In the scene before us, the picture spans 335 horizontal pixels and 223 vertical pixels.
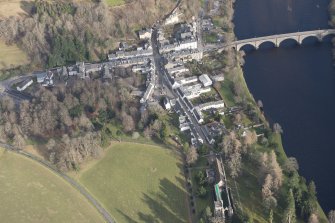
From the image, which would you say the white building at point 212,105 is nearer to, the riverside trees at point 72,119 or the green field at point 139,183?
the riverside trees at point 72,119

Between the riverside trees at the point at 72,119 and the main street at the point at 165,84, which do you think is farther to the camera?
the main street at the point at 165,84

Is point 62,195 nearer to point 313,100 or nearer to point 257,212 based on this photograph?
point 257,212

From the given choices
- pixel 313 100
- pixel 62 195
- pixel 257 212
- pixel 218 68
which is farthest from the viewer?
pixel 218 68

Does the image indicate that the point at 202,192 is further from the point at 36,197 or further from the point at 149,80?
the point at 149,80

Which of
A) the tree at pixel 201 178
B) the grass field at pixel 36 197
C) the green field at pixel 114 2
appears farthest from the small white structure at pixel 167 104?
the green field at pixel 114 2

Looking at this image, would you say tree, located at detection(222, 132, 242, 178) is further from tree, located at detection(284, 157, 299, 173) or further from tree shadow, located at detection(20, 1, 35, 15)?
tree shadow, located at detection(20, 1, 35, 15)

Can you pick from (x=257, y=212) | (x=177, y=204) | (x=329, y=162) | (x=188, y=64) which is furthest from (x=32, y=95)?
(x=329, y=162)
